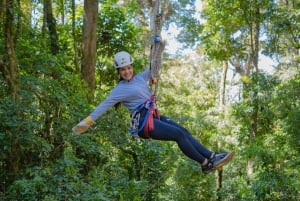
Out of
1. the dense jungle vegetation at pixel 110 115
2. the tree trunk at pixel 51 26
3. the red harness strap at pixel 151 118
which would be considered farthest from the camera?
the tree trunk at pixel 51 26

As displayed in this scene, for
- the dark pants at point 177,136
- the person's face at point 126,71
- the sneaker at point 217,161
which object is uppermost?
the person's face at point 126,71

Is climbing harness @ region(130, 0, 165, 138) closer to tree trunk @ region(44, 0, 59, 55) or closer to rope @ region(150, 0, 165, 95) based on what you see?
rope @ region(150, 0, 165, 95)

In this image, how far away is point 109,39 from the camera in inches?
299

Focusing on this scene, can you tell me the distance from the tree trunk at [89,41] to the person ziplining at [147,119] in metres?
3.36

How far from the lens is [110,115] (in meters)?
5.41

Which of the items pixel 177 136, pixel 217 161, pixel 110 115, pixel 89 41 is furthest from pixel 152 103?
pixel 89 41

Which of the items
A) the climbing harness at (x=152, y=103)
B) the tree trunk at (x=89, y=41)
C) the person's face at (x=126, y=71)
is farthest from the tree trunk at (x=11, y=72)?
the tree trunk at (x=89, y=41)

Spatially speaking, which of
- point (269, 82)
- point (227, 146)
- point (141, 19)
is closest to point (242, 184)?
point (227, 146)

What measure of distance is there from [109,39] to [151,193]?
8.97 ft

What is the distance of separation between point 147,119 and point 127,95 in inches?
9.7

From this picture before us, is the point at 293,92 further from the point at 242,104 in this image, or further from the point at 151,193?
the point at 151,193

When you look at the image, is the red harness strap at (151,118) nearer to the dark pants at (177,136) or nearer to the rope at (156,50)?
the dark pants at (177,136)

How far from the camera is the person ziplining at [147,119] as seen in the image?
10.8 ft

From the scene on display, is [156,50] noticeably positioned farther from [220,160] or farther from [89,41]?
[89,41]
